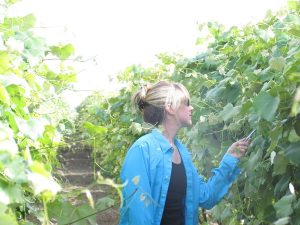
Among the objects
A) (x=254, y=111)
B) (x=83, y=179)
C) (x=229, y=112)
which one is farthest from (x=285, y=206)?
(x=83, y=179)

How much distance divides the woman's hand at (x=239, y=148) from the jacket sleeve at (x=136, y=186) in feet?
1.32

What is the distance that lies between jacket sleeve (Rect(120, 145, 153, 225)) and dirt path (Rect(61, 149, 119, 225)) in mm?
250

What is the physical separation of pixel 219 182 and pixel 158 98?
52cm

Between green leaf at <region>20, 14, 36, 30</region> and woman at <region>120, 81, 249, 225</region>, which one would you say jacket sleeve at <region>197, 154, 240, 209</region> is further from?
green leaf at <region>20, 14, 36, 30</region>

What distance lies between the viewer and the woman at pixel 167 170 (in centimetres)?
202

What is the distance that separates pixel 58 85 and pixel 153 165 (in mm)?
781

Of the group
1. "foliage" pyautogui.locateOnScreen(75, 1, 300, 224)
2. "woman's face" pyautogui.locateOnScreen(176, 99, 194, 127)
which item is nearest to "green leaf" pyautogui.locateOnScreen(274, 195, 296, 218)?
"foliage" pyautogui.locateOnScreen(75, 1, 300, 224)

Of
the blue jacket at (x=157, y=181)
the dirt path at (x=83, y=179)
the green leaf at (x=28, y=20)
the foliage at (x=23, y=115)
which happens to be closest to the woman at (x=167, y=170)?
the blue jacket at (x=157, y=181)

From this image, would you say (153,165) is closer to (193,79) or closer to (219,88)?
(219,88)

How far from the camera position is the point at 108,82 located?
5.15 metres

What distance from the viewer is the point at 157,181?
2.10 meters

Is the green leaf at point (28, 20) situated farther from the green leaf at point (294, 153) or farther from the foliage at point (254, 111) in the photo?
the green leaf at point (294, 153)

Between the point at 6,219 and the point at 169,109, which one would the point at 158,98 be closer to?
the point at 169,109

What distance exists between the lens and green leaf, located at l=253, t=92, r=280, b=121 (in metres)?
1.27
